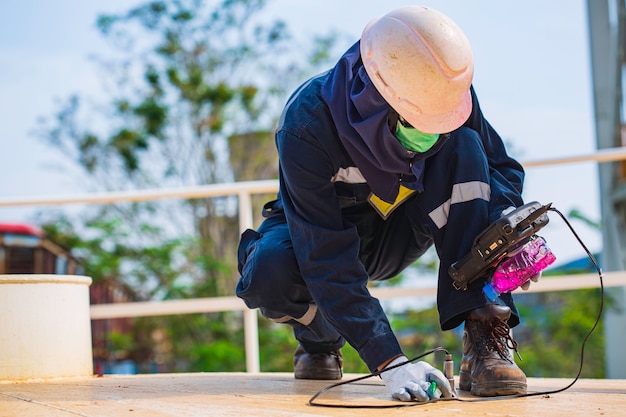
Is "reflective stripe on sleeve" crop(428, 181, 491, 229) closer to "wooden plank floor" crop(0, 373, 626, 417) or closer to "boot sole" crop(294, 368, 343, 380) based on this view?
"wooden plank floor" crop(0, 373, 626, 417)

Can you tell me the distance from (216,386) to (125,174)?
7.38 m

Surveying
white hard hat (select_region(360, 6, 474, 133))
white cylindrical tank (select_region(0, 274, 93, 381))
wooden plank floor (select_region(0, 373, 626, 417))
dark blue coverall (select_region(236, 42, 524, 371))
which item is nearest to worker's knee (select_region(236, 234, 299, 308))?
dark blue coverall (select_region(236, 42, 524, 371))

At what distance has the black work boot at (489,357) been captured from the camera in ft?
6.20

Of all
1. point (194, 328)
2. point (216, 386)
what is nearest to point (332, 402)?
point (216, 386)

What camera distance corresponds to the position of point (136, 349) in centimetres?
964

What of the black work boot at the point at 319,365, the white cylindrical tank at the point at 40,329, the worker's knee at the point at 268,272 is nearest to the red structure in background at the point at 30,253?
the white cylindrical tank at the point at 40,329

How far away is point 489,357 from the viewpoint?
1.93 metres

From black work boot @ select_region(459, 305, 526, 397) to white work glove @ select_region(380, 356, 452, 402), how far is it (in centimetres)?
12

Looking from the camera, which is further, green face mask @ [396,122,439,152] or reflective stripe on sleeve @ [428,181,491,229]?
reflective stripe on sleeve @ [428,181,491,229]

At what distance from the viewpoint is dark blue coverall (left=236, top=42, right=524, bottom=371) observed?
1.95m

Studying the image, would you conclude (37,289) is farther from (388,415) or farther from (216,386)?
(388,415)

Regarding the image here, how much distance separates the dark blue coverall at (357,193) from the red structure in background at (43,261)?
23.8 feet

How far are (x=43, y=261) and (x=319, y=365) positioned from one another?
24.2 feet

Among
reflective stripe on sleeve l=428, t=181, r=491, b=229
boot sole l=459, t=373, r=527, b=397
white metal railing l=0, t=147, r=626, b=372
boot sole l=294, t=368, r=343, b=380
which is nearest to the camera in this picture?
boot sole l=459, t=373, r=527, b=397
